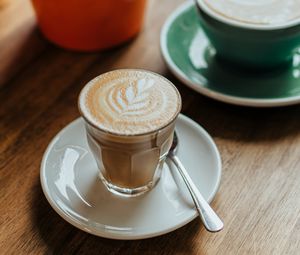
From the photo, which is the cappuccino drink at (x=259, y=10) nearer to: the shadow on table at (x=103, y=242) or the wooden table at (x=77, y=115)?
the wooden table at (x=77, y=115)

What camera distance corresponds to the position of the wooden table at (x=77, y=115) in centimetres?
60

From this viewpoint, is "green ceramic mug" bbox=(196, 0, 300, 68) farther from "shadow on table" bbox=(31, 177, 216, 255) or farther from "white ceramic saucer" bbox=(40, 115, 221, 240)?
"shadow on table" bbox=(31, 177, 216, 255)

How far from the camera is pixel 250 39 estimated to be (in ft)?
2.52

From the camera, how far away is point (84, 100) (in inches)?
24.5

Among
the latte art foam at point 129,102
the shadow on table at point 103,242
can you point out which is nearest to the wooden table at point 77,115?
the shadow on table at point 103,242

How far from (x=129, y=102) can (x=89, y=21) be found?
1.12ft

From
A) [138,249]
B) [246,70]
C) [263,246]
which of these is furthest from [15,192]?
[246,70]

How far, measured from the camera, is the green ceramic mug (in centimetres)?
75

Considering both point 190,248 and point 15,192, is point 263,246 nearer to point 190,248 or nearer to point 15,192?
point 190,248

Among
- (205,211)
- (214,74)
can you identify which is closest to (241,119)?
(214,74)

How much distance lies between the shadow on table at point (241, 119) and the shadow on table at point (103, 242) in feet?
0.63

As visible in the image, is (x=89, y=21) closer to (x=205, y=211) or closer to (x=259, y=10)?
(x=259, y=10)

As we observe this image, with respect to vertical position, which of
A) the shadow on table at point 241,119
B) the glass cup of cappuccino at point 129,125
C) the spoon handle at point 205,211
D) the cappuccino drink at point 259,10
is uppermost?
the glass cup of cappuccino at point 129,125

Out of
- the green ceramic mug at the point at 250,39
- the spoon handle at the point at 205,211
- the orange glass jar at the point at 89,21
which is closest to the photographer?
the spoon handle at the point at 205,211
